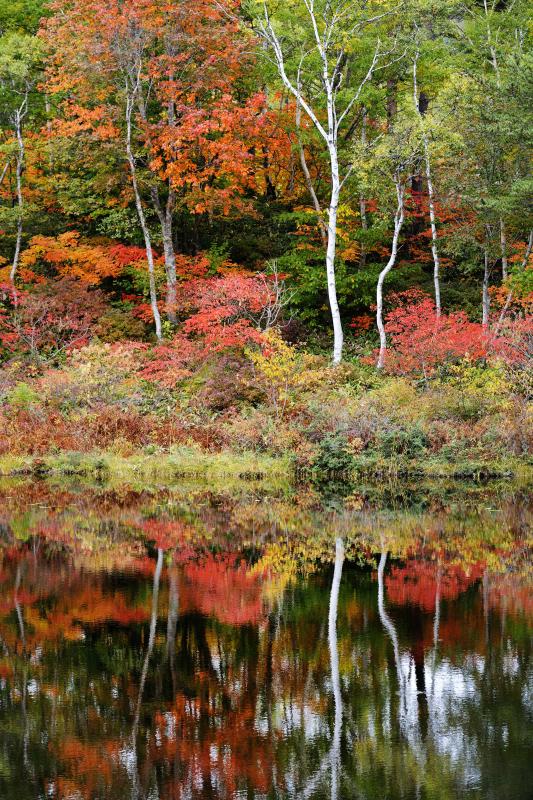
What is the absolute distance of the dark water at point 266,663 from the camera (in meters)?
5.98

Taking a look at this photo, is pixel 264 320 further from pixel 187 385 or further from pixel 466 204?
pixel 466 204

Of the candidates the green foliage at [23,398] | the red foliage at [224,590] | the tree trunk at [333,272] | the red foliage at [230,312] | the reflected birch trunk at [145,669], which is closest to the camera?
the reflected birch trunk at [145,669]

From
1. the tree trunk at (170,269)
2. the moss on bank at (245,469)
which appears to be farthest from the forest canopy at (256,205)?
the moss on bank at (245,469)

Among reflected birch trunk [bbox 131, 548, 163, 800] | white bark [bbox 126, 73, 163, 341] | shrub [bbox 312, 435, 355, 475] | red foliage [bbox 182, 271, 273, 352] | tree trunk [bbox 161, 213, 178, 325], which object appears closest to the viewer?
reflected birch trunk [bbox 131, 548, 163, 800]

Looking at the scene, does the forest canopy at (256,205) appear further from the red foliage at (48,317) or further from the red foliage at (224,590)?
the red foliage at (224,590)

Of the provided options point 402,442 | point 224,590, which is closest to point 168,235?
point 402,442

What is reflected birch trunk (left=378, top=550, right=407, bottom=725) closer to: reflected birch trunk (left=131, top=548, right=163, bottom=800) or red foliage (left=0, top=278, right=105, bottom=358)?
reflected birch trunk (left=131, top=548, right=163, bottom=800)

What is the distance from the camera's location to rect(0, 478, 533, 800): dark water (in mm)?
5977

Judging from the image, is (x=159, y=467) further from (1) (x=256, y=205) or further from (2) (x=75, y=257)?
(1) (x=256, y=205)

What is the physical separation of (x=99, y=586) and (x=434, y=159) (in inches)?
815

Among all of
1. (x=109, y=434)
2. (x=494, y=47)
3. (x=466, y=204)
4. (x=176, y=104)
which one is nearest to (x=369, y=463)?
(x=109, y=434)

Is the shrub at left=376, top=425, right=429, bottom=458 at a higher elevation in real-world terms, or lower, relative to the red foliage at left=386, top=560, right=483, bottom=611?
higher

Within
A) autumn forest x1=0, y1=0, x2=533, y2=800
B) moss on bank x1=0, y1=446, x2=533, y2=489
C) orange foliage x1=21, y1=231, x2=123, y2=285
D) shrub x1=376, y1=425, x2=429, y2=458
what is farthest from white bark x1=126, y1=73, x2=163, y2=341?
shrub x1=376, y1=425, x2=429, y2=458

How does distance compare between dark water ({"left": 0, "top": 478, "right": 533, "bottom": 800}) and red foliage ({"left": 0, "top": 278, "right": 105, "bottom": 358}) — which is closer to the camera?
dark water ({"left": 0, "top": 478, "right": 533, "bottom": 800})
